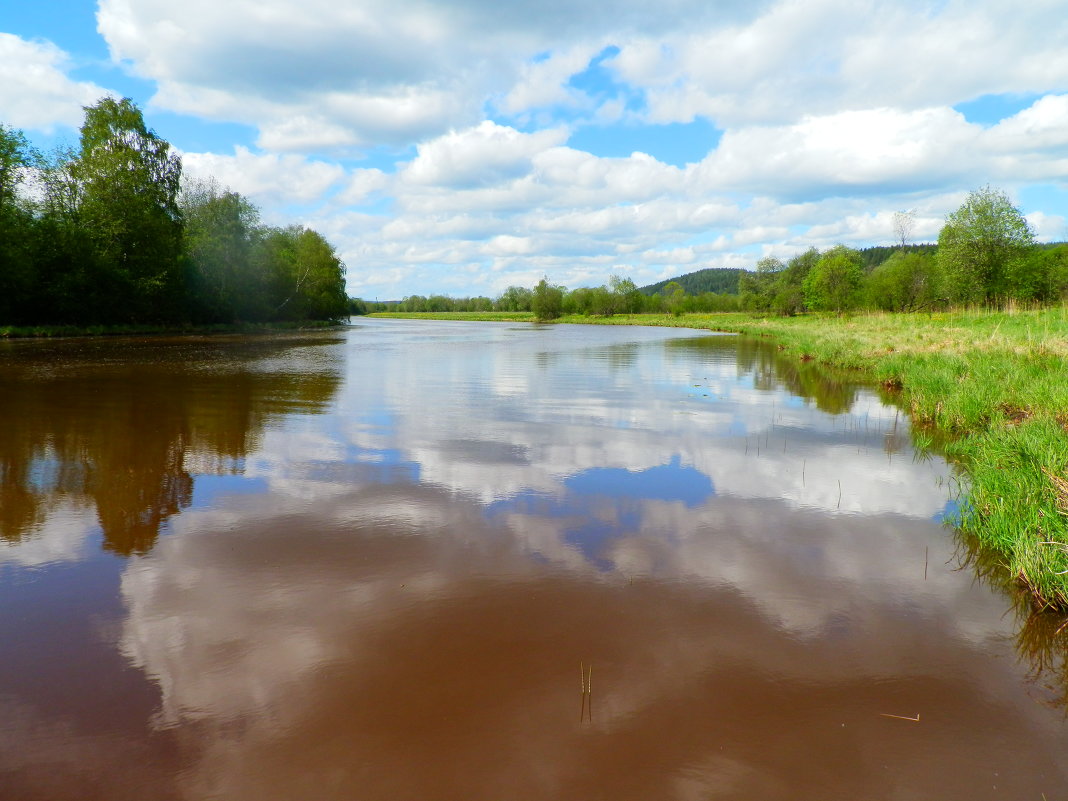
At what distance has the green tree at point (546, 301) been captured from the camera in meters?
127

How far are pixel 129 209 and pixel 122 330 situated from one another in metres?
8.42

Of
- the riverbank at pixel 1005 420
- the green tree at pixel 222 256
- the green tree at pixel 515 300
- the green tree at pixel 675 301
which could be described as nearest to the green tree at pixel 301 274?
the green tree at pixel 222 256

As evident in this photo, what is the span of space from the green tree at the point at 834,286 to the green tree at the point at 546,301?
5545cm

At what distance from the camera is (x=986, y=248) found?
1817 inches

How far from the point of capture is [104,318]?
139ft

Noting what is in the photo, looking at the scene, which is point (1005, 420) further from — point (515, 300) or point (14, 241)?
point (515, 300)

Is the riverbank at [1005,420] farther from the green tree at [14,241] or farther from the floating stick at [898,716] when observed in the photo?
the green tree at [14,241]

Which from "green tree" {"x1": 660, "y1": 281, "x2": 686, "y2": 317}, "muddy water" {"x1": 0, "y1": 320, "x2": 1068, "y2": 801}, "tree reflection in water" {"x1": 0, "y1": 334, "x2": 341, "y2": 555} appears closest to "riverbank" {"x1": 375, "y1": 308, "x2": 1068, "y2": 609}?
"muddy water" {"x1": 0, "y1": 320, "x2": 1068, "y2": 801}

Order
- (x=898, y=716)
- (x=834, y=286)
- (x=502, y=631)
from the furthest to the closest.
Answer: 1. (x=834, y=286)
2. (x=502, y=631)
3. (x=898, y=716)

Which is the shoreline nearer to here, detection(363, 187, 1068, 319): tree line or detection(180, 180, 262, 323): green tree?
detection(180, 180, 262, 323): green tree

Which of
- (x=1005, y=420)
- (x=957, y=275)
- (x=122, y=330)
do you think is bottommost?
(x=1005, y=420)

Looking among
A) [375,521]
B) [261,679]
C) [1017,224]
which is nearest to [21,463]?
[375,521]

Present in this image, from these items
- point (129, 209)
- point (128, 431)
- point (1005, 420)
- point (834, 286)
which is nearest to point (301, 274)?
point (129, 209)

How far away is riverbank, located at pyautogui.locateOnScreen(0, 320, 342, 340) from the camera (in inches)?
1420
